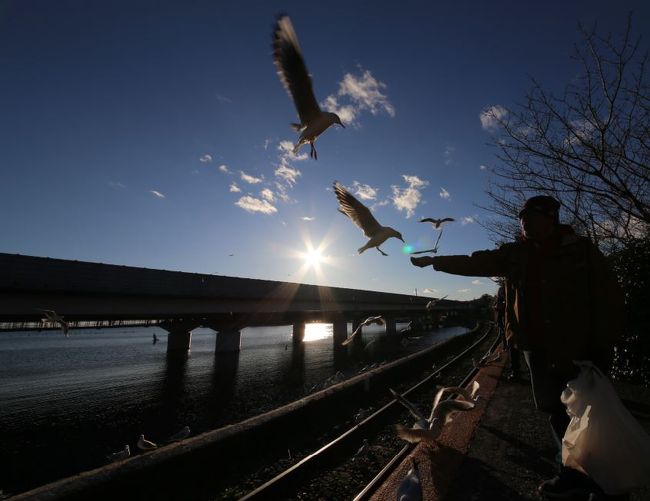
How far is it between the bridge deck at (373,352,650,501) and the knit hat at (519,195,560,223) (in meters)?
2.47

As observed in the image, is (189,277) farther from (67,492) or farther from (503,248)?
(503,248)

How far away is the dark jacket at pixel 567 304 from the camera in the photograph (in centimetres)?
247

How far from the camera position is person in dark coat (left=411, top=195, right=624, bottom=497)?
250 centimetres

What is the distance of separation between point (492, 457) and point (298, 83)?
5.46m

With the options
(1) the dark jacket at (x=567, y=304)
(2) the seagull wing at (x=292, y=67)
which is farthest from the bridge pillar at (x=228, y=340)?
(1) the dark jacket at (x=567, y=304)

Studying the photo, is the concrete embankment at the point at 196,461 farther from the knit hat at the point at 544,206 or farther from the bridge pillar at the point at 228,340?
the bridge pillar at the point at 228,340

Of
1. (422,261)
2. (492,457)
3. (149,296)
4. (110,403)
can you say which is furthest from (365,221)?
(149,296)

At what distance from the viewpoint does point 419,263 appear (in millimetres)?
3268

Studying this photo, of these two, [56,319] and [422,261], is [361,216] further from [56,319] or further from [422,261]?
[56,319]

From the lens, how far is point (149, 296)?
2161cm

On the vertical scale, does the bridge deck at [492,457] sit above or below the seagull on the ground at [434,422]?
below

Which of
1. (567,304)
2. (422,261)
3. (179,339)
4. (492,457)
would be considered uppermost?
(422,261)

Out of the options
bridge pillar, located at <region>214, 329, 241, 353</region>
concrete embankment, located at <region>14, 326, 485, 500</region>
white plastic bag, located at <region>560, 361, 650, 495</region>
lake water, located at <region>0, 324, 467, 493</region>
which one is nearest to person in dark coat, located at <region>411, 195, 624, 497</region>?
white plastic bag, located at <region>560, 361, 650, 495</region>

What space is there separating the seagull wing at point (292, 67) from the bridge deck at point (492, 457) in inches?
195
